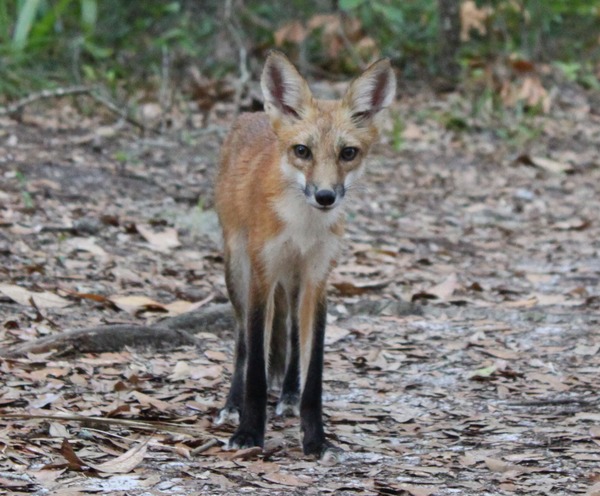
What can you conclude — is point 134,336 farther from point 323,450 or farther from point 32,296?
point 323,450

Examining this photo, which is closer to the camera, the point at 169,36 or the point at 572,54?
the point at 169,36

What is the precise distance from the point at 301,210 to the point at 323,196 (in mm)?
305

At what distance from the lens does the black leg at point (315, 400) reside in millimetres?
4422

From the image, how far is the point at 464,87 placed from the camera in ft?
43.2

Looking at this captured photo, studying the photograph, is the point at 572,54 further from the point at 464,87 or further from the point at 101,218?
the point at 101,218

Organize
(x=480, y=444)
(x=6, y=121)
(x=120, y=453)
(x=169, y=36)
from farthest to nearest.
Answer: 1. (x=169, y=36)
2. (x=6, y=121)
3. (x=480, y=444)
4. (x=120, y=453)

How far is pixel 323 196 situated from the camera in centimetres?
429

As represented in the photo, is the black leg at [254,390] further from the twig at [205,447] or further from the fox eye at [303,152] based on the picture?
the fox eye at [303,152]

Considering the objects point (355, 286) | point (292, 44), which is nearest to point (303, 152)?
point (355, 286)

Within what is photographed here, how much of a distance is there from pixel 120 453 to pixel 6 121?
6.86m

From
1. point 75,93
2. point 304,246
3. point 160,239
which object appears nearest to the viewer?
point 304,246

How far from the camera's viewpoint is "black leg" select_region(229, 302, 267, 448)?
443 centimetres

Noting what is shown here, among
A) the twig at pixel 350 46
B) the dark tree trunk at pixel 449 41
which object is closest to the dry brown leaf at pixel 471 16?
the dark tree trunk at pixel 449 41

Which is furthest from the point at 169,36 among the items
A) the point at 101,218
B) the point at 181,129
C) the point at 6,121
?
the point at 101,218
